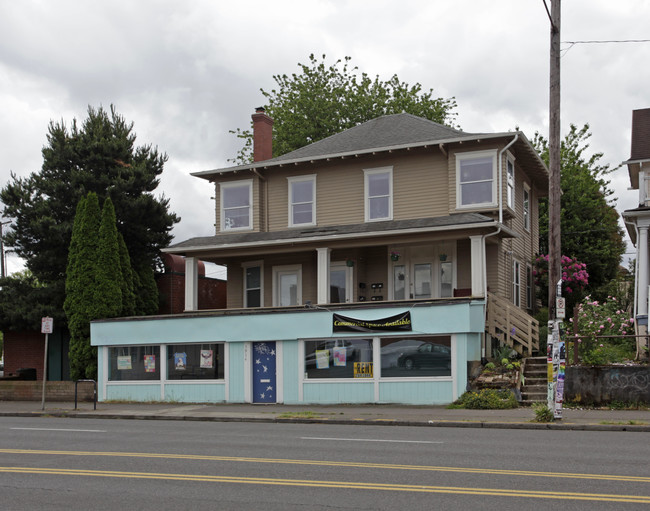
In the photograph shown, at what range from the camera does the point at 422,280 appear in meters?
28.8

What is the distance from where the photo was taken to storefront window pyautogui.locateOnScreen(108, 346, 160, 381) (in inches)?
1088

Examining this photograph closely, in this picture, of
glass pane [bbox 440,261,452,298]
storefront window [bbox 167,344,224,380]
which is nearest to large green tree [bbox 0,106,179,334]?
storefront window [bbox 167,344,224,380]

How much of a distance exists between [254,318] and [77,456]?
1324 centimetres

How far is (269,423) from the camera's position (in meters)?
20.1

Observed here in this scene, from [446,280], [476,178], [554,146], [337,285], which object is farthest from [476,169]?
[554,146]

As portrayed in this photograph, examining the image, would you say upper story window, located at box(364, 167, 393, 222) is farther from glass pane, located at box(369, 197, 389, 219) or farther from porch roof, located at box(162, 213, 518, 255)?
porch roof, located at box(162, 213, 518, 255)

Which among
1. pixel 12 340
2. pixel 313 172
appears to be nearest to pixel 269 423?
pixel 313 172

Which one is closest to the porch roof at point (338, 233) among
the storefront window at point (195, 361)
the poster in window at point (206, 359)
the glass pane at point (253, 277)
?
the glass pane at point (253, 277)

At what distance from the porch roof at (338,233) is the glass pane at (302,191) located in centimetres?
137

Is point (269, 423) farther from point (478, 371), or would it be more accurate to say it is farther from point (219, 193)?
point (219, 193)

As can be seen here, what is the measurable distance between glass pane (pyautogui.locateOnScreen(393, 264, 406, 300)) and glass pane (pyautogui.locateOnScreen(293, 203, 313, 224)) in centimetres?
411

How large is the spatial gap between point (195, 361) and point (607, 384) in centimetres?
1355

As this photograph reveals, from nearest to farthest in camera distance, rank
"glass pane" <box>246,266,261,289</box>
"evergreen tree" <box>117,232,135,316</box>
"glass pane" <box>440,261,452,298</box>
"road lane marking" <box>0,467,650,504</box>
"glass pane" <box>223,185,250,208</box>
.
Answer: "road lane marking" <box>0,467,650,504</box> < "glass pane" <box>440,261,452,298</box> < "evergreen tree" <box>117,232,135,316</box> < "glass pane" <box>246,266,261,289</box> < "glass pane" <box>223,185,250,208</box>

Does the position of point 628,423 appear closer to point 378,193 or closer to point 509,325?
point 509,325
